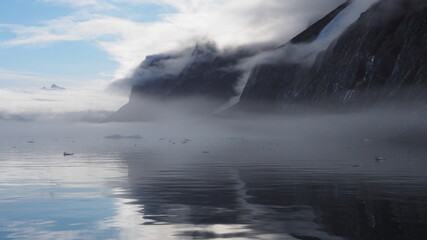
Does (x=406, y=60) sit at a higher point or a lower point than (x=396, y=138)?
higher

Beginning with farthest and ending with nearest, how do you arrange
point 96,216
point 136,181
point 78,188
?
point 136,181
point 78,188
point 96,216

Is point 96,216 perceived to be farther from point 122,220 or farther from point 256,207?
point 256,207

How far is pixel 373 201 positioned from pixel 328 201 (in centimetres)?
232

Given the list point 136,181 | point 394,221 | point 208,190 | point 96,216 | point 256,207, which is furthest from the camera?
point 136,181

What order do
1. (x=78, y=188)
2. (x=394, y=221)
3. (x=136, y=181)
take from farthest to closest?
1. (x=136, y=181)
2. (x=78, y=188)
3. (x=394, y=221)

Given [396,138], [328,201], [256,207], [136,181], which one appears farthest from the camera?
[396,138]

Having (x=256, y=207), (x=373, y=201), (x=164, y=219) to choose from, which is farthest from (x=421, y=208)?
(x=164, y=219)

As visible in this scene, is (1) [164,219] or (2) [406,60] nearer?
(1) [164,219]

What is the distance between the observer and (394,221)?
65.2ft

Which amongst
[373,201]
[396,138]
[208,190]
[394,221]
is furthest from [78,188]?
[396,138]

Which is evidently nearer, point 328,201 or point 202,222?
point 202,222

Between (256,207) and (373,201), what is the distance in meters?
6.45

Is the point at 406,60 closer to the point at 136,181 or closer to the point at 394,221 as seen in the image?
the point at 136,181

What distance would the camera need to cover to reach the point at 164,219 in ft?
69.4
